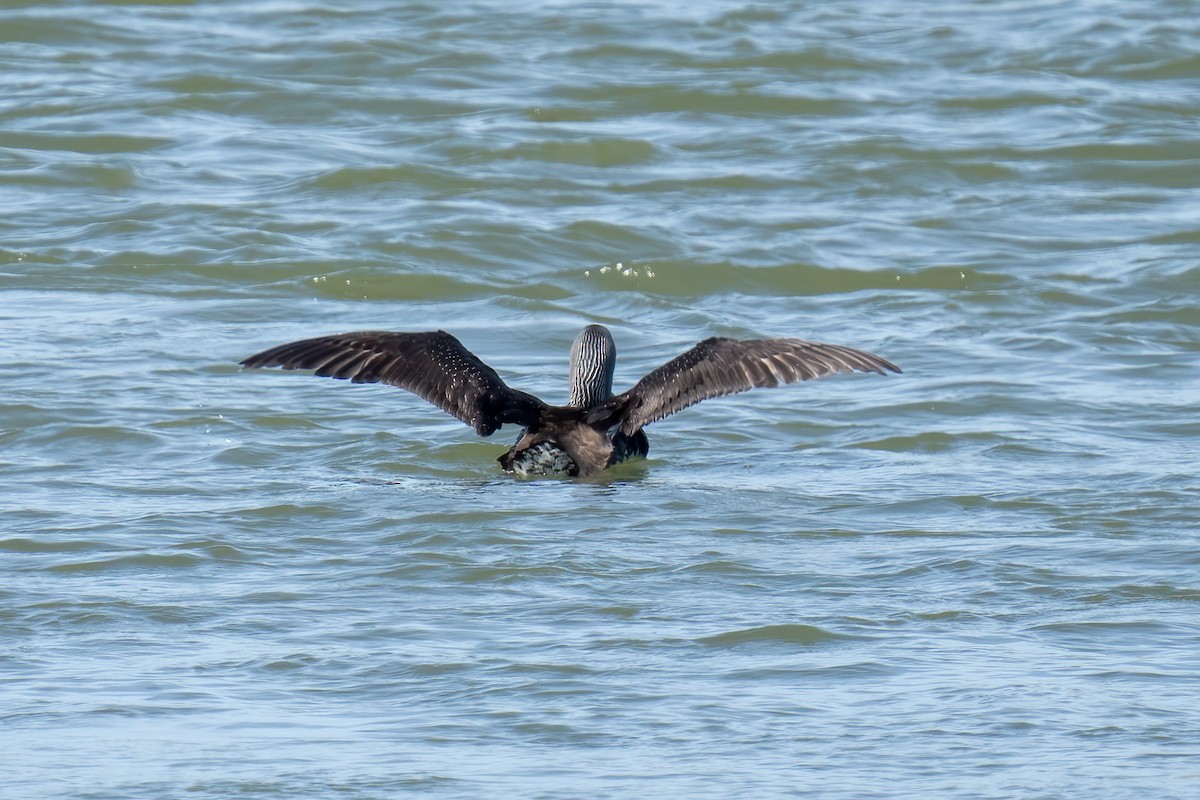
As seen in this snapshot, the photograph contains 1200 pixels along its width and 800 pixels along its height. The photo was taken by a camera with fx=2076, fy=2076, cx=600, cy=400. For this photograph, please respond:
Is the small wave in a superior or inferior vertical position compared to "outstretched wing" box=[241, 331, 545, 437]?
inferior

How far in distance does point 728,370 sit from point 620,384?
1.86 meters

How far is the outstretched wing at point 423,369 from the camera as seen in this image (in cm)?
905

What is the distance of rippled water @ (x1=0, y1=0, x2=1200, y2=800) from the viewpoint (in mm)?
5680

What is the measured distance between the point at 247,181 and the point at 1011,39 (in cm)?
792

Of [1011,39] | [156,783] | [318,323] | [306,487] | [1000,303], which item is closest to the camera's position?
[156,783]

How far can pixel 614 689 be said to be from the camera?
5938mm

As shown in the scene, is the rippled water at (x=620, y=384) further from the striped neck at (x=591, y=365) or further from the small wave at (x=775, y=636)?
the striped neck at (x=591, y=365)

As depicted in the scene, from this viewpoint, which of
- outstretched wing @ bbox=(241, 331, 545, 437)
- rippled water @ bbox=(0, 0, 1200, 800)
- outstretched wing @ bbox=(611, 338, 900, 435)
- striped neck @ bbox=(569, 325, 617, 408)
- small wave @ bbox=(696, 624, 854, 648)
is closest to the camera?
rippled water @ bbox=(0, 0, 1200, 800)

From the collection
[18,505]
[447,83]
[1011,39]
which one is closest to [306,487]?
[18,505]

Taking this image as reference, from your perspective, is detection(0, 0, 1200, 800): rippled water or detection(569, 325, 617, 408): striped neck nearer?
detection(0, 0, 1200, 800): rippled water

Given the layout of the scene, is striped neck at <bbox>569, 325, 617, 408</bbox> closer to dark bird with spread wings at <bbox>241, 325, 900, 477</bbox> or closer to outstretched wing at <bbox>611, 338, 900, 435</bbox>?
dark bird with spread wings at <bbox>241, 325, 900, 477</bbox>

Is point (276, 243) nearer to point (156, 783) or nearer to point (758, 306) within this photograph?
point (758, 306)

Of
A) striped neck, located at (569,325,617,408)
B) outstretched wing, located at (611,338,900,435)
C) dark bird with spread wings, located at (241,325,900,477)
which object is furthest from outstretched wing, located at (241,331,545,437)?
outstretched wing, located at (611,338,900,435)

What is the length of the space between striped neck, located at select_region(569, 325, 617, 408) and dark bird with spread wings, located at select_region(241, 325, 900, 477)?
0.64ft
